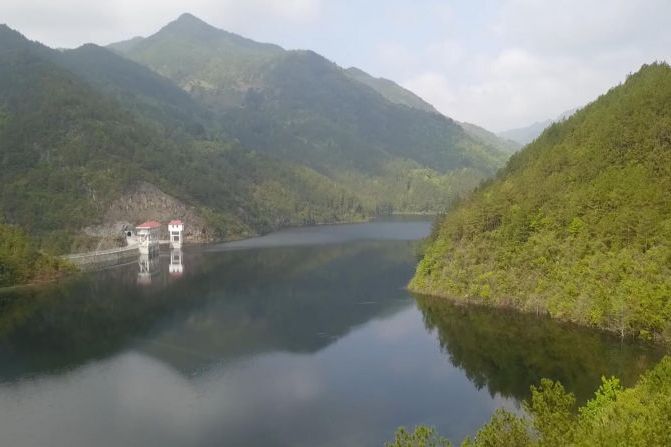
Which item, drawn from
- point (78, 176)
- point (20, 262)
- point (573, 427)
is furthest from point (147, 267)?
point (573, 427)

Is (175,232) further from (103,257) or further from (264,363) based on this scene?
(264,363)

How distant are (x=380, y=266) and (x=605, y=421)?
94284mm

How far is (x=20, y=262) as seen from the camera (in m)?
97.6

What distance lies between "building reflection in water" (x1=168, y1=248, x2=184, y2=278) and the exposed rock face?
49.3 feet

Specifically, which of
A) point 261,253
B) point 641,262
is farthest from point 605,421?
point 261,253

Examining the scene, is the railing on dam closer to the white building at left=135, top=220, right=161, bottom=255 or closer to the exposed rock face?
the white building at left=135, top=220, right=161, bottom=255

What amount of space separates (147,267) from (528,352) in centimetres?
8623

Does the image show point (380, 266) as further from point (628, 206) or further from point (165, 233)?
point (165, 233)

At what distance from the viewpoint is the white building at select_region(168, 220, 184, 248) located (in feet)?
516

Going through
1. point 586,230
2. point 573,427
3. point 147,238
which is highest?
point 586,230

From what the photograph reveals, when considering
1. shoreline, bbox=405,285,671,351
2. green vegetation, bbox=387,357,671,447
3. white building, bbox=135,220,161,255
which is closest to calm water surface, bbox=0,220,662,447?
shoreline, bbox=405,285,671,351

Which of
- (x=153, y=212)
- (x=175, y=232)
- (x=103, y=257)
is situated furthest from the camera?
(x=153, y=212)

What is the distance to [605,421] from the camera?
1106 inches

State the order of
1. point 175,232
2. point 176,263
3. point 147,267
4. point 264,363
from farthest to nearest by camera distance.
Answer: point 175,232 < point 176,263 < point 147,267 < point 264,363
